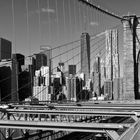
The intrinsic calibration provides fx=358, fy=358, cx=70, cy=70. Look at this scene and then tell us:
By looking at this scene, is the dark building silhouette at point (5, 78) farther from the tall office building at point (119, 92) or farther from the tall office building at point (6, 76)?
the tall office building at point (119, 92)

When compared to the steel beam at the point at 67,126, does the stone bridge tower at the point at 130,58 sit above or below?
above

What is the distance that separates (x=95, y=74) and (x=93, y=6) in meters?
23.8

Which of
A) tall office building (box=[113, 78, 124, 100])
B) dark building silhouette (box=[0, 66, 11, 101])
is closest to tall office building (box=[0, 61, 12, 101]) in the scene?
dark building silhouette (box=[0, 66, 11, 101])

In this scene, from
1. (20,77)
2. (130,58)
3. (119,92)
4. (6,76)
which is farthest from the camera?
(6,76)

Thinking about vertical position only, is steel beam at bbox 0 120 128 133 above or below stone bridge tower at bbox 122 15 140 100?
below

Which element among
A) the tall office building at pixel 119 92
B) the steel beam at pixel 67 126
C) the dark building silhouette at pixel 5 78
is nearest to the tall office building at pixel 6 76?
the dark building silhouette at pixel 5 78

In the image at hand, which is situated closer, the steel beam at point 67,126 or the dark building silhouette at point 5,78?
the steel beam at point 67,126

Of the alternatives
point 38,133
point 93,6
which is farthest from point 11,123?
point 93,6

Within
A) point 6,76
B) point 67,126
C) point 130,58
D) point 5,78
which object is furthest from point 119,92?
point 67,126

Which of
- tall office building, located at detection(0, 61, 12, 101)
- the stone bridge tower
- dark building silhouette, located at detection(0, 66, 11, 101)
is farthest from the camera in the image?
dark building silhouette, located at detection(0, 66, 11, 101)

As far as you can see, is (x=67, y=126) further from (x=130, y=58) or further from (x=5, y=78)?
(x=5, y=78)

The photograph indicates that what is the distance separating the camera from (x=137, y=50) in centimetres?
2995

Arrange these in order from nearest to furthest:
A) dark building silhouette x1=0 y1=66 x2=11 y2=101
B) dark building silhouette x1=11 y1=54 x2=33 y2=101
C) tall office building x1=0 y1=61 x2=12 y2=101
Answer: dark building silhouette x1=11 y1=54 x2=33 y2=101 < tall office building x1=0 y1=61 x2=12 y2=101 < dark building silhouette x1=0 y1=66 x2=11 y2=101

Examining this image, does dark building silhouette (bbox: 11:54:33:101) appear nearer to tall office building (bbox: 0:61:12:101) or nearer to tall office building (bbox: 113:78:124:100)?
tall office building (bbox: 0:61:12:101)
